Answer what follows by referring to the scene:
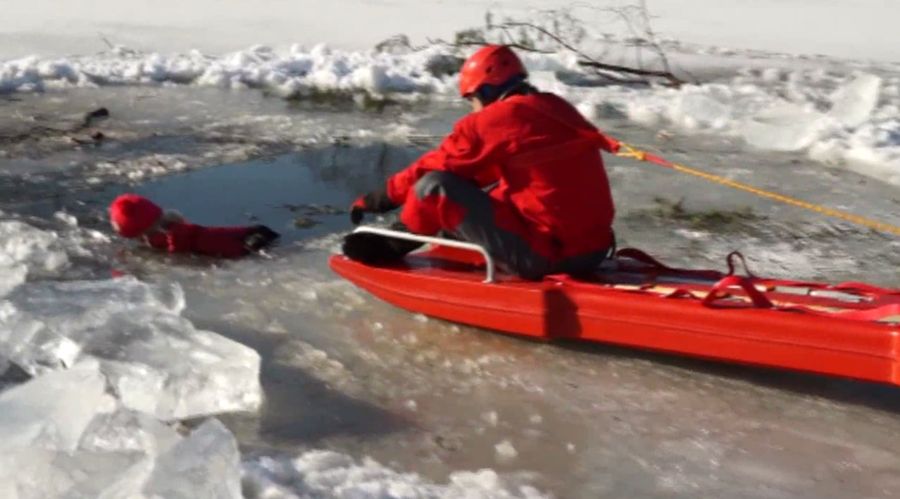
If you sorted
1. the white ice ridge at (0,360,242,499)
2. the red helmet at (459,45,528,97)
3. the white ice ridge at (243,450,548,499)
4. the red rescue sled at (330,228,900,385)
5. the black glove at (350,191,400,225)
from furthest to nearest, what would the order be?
the black glove at (350,191,400,225)
the red helmet at (459,45,528,97)
the red rescue sled at (330,228,900,385)
the white ice ridge at (243,450,548,499)
the white ice ridge at (0,360,242,499)

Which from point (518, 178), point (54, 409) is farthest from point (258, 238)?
point (54, 409)

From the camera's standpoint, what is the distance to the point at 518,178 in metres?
4.84

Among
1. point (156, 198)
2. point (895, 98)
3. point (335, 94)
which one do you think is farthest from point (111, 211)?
point (895, 98)

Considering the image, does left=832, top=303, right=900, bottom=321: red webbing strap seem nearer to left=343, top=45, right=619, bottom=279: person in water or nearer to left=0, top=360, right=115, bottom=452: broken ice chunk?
left=343, top=45, right=619, bottom=279: person in water

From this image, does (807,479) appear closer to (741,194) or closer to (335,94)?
(741,194)

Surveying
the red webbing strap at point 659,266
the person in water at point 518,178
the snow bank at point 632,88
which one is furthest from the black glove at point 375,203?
the snow bank at point 632,88

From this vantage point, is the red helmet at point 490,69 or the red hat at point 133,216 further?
the red hat at point 133,216

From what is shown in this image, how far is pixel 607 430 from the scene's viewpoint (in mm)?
4074

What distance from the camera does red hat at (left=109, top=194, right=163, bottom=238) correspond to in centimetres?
586

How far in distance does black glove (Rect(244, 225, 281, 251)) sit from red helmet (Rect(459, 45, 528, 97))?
1.56 metres

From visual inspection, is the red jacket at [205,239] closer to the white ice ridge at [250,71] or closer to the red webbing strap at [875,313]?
the red webbing strap at [875,313]

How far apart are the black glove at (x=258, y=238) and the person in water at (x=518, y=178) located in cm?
125

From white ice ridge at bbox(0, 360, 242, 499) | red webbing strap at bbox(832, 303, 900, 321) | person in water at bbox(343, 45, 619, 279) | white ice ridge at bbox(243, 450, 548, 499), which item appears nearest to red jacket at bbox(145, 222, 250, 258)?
person in water at bbox(343, 45, 619, 279)

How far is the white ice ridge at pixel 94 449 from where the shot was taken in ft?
10.2
